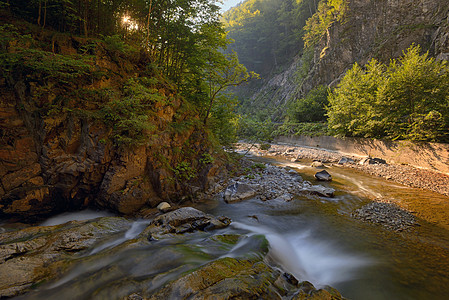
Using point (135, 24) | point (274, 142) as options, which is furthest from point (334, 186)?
point (274, 142)

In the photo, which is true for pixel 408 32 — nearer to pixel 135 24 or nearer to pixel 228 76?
pixel 228 76

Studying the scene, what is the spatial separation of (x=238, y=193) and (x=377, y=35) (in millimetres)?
35277

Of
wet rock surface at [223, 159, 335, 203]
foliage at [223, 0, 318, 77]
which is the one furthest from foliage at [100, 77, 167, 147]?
foliage at [223, 0, 318, 77]

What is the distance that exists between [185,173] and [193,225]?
2.99m

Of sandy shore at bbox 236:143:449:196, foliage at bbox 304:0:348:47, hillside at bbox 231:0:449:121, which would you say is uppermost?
foliage at bbox 304:0:348:47

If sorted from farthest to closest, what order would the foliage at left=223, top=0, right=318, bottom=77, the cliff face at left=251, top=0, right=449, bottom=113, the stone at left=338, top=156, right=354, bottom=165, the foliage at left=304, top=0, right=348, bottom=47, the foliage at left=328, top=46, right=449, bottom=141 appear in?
the foliage at left=223, top=0, right=318, bottom=77 < the foliage at left=304, top=0, right=348, bottom=47 < the cliff face at left=251, top=0, right=449, bottom=113 < the stone at left=338, top=156, right=354, bottom=165 < the foliage at left=328, top=46, right=449, bottom=141

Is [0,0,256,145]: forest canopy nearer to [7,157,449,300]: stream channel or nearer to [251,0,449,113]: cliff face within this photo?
[7,157,449,300]: stream channel

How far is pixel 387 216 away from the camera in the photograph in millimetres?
6094

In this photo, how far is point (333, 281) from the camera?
379 cm

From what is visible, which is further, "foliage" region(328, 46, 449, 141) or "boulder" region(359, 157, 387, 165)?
"boulder" region(359, 157, 387, 165)

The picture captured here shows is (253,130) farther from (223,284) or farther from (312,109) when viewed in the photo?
(223,284)

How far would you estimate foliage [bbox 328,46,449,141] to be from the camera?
35.0ft

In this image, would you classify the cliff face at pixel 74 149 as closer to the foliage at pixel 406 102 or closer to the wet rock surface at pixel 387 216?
the wet rock surface at pixel 387 216

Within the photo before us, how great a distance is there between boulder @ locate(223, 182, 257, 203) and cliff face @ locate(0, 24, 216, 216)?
5.75 feet
